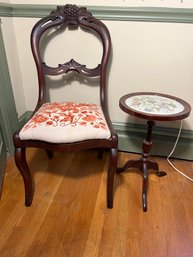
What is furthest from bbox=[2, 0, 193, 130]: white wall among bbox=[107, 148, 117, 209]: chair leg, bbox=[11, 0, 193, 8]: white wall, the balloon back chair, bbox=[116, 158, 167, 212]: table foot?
bbox=[107, 148, 117, 209]: chair leg

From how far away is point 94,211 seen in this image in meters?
1.21

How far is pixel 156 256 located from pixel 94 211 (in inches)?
15.2

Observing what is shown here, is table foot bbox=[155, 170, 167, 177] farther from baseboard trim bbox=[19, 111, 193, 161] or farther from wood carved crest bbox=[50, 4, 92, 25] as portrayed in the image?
wood carved crest bbox=[50, 4, 92, 25]

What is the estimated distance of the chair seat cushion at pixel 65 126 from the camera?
3.31 feet

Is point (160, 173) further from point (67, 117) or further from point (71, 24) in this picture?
point (71, 24)

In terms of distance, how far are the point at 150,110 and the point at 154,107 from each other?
5cm

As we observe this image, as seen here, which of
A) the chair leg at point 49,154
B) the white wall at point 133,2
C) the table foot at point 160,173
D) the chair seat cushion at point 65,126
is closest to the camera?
the chair seat cushion at point 65,126

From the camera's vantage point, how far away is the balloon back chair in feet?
3.37

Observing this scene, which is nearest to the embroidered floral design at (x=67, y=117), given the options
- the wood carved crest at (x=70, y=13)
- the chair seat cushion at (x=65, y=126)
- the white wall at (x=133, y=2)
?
the chair seat cushion at (x=65, y=126)

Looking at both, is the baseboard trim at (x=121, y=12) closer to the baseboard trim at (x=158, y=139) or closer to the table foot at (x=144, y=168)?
the baseboard trim at (x=158, y=139)

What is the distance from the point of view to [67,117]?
1.10 metres

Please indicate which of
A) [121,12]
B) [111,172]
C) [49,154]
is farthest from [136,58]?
[49,154]

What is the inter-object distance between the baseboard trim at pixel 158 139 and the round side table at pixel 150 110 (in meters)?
0.26

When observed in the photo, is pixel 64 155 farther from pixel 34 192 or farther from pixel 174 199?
pixel 174 199
